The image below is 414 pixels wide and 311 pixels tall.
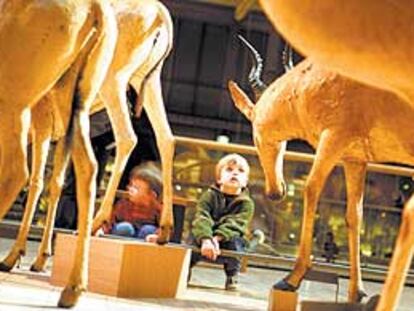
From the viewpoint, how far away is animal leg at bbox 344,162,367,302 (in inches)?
163

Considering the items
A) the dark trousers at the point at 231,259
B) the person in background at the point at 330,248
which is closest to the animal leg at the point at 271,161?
the dark trousers at the point at 231,259

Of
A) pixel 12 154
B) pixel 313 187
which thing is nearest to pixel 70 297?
pixel 12 154

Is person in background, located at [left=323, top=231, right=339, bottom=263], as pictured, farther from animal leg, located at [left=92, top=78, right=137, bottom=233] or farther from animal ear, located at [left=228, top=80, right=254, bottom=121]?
animal leg, located at [left=92, top=78, right=137, bottom=233]

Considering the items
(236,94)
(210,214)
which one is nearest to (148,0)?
(236,94)

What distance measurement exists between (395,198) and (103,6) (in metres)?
10.0

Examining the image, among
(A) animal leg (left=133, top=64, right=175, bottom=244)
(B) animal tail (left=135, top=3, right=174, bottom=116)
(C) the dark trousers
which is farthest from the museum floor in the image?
(B) animal tail (left=135, top=3, right=174, bottom=116)

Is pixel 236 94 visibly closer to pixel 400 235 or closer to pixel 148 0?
pixel 148 0

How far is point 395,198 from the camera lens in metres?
12.5

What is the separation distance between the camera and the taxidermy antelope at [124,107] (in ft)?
14.2

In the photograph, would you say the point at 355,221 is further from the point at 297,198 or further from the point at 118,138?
the point at 297,198

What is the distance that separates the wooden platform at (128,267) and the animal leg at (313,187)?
544mm

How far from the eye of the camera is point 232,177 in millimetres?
4969

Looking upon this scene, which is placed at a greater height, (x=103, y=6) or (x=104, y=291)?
(x=103, y=6)

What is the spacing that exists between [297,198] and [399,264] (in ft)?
31.1
